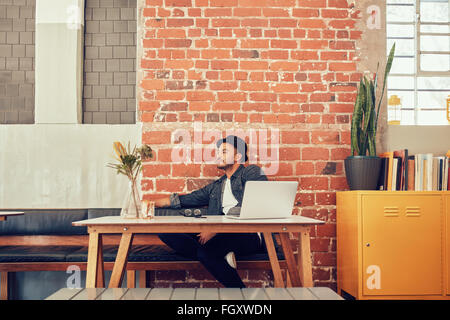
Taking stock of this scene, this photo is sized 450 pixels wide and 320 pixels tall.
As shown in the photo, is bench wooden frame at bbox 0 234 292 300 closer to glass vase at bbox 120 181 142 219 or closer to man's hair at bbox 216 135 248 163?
glass vase at bbox 120 181 142 219

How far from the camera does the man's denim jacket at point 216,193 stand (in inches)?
126

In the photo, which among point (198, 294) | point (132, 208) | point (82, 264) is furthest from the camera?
point (82, 264)

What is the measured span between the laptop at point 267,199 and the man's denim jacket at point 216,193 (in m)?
0.68

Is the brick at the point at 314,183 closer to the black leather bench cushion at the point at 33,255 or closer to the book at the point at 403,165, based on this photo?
the book at the point at 403,165

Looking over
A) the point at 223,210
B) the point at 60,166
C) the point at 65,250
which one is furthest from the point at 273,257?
the point at 60,166

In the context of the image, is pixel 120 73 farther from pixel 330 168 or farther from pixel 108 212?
pixel 330 168

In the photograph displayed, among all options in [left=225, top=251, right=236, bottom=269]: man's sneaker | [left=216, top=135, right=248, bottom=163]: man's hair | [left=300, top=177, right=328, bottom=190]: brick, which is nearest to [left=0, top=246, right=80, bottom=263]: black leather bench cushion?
[left=225, top=251, right=236, bottom=269]: man's sneaker

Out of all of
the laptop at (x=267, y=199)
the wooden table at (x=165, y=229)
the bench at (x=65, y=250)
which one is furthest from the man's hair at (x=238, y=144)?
the wooden table at (x=165, y=229)

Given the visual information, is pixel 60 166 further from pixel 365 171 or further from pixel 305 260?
pixel 365 171

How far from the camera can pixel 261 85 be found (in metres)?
3.67

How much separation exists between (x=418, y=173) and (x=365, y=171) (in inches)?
15.6

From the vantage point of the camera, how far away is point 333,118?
370 centimetres

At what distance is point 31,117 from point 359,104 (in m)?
2.72
